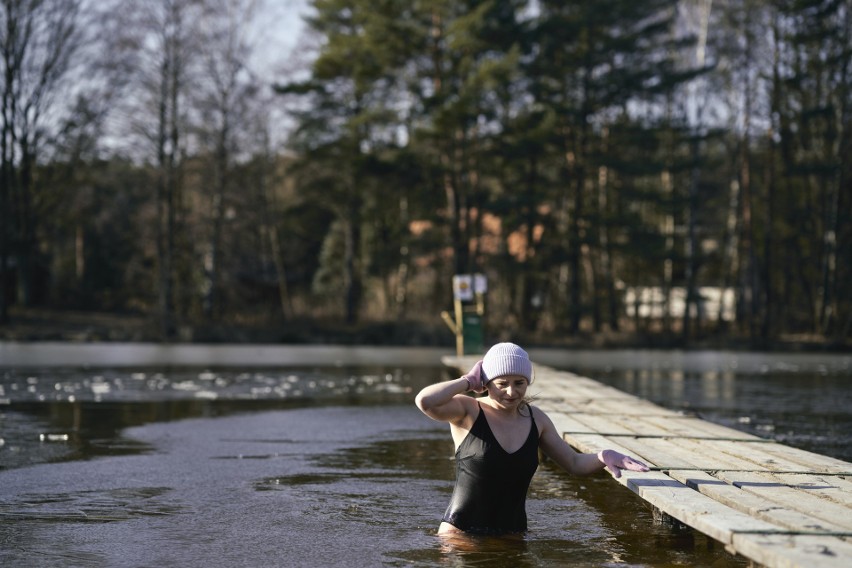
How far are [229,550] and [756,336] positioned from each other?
34.7 meters

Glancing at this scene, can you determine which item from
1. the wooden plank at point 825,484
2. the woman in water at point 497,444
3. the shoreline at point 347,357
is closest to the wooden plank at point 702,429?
the wooden plank at point 825,484

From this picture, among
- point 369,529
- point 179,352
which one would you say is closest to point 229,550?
point 369,529

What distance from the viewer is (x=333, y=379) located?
→ 20188mm

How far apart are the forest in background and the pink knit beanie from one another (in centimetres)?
3046

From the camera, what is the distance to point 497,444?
595cm

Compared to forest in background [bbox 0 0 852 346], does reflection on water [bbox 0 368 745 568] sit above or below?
below

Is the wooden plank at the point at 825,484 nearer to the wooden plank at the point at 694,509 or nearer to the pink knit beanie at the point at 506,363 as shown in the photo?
the wooden plank at the point at 694,509

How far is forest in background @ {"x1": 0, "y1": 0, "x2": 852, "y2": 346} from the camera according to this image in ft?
125

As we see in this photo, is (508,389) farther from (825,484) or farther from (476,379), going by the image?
(825,484)

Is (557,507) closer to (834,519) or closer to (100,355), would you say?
(834,519)

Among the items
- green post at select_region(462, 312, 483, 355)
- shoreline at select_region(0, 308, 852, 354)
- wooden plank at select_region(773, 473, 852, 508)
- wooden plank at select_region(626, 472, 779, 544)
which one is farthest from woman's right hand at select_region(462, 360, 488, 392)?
shoreline at select_region(0, 308, 852, 354)

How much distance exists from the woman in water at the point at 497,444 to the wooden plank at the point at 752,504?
0.39 metres

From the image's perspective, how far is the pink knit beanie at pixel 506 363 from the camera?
5633 millimetres

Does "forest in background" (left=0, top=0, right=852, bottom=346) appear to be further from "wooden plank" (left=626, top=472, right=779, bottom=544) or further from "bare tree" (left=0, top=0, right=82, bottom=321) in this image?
"wooden plank" (left=626, top=472, right=779, bottom=544)
